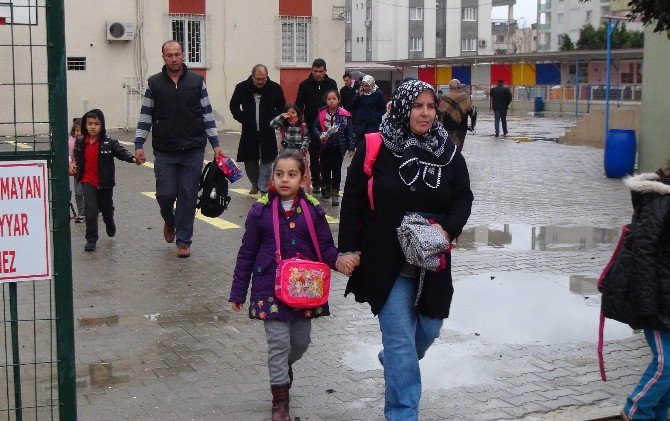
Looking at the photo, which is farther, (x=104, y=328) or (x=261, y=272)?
(x=104, y=328)

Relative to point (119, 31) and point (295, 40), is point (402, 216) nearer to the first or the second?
point (119, 31)

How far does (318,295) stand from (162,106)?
4.57m

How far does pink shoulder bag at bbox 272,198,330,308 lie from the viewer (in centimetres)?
496

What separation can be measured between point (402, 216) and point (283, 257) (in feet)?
2.58

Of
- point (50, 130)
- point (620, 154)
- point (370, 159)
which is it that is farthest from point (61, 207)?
point (620, 154)

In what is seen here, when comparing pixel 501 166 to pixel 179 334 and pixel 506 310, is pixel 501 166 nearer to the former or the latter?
pixel 506 310

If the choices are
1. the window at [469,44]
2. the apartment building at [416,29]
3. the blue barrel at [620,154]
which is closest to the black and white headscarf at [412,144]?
the blue barrel at [620,154]

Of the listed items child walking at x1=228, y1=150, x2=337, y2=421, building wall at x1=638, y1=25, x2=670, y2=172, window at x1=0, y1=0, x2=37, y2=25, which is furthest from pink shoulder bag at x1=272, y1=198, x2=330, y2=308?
building wall at x1=638, y1=25, x2=670, y2=172

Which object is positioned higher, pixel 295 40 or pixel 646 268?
pixel 295 40

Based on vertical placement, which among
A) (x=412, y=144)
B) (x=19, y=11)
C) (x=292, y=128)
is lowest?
(x=292, y=128)

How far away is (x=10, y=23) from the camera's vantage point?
4.07 m

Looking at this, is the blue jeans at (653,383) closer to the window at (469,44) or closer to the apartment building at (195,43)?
the apartment building at (195,43)

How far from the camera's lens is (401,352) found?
4648 mm

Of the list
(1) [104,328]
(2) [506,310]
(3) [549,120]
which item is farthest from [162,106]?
(3) [549,120]
